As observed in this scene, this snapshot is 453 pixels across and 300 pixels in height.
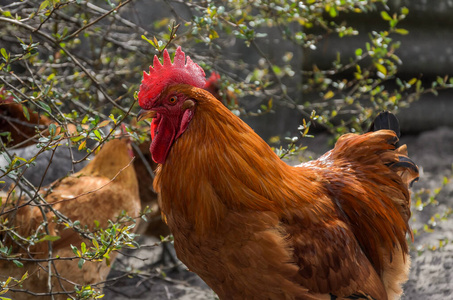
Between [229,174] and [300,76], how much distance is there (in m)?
4.42

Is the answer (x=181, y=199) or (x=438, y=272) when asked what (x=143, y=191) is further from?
(x=438, y=272)

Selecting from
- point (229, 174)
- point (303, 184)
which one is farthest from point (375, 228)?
point (229, 174)

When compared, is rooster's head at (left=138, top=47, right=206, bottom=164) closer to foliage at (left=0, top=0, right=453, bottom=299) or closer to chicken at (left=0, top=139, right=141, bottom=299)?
foliage at (left=0, top=0, right=453, bottom=299)

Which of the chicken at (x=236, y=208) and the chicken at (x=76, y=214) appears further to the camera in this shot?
the chicken at (x=76, y=214)

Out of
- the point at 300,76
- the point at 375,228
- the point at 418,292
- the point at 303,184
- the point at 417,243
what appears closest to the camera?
the point at 303,184

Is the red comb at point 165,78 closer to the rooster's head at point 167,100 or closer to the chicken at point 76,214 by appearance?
the rooster's head at point 167,100

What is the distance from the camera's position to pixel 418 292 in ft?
11.4

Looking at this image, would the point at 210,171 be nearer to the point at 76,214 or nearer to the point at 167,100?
the point at 167,100

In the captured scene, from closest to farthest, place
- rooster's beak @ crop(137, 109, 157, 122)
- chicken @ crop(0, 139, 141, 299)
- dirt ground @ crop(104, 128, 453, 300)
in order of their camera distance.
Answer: rooster's beak @ crop(137, 109, 157, 122) → chicken @ crop(0, 139, 141, 299) → dirt ground @ crop(104, 128, 453, 300)

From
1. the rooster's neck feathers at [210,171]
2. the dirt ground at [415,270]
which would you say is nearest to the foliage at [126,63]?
the rooster's neck feathers at [210,171]

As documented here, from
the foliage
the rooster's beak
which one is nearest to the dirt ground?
the foliage

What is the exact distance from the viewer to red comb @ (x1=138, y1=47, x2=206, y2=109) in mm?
2072

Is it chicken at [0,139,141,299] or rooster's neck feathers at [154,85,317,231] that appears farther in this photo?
chicken at [0,139,141,299]

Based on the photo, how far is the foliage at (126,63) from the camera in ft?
7.15
